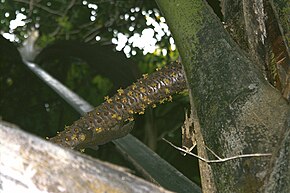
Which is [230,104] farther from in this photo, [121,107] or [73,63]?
[73,63]

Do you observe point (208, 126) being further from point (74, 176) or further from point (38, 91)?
point (38, 91)

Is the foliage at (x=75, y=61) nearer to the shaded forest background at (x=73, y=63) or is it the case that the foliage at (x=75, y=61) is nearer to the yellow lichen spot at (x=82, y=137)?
the shaded forest background at (x=73, y=63)

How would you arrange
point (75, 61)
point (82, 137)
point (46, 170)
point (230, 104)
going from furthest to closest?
point (75, 61), point (82, 137), point (230, 104), point (46, 170)

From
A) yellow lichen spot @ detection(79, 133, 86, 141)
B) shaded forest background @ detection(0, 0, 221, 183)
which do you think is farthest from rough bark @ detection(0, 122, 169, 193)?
shaded forest background @ detection(0, 0, 221, 183)

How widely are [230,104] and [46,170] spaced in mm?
276

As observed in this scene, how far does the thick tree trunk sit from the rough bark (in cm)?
22

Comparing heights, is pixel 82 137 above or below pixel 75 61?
below

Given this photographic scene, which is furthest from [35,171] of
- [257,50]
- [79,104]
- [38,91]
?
[38,91]

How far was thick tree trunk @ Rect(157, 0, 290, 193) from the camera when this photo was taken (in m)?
0.53

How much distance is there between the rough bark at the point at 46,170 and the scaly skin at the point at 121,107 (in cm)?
44

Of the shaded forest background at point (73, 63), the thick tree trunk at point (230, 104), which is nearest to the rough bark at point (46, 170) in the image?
the thick tree trunk at point (230, 104)

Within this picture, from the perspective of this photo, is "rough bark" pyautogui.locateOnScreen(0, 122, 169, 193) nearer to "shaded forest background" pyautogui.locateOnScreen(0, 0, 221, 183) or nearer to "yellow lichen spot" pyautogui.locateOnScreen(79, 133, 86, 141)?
"yellow lichen spot" pyautogui.locateOnScreen(79, 133, 86, 141)

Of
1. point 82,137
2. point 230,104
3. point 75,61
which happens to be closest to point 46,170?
point 230,104

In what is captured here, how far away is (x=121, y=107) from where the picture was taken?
76 cm
